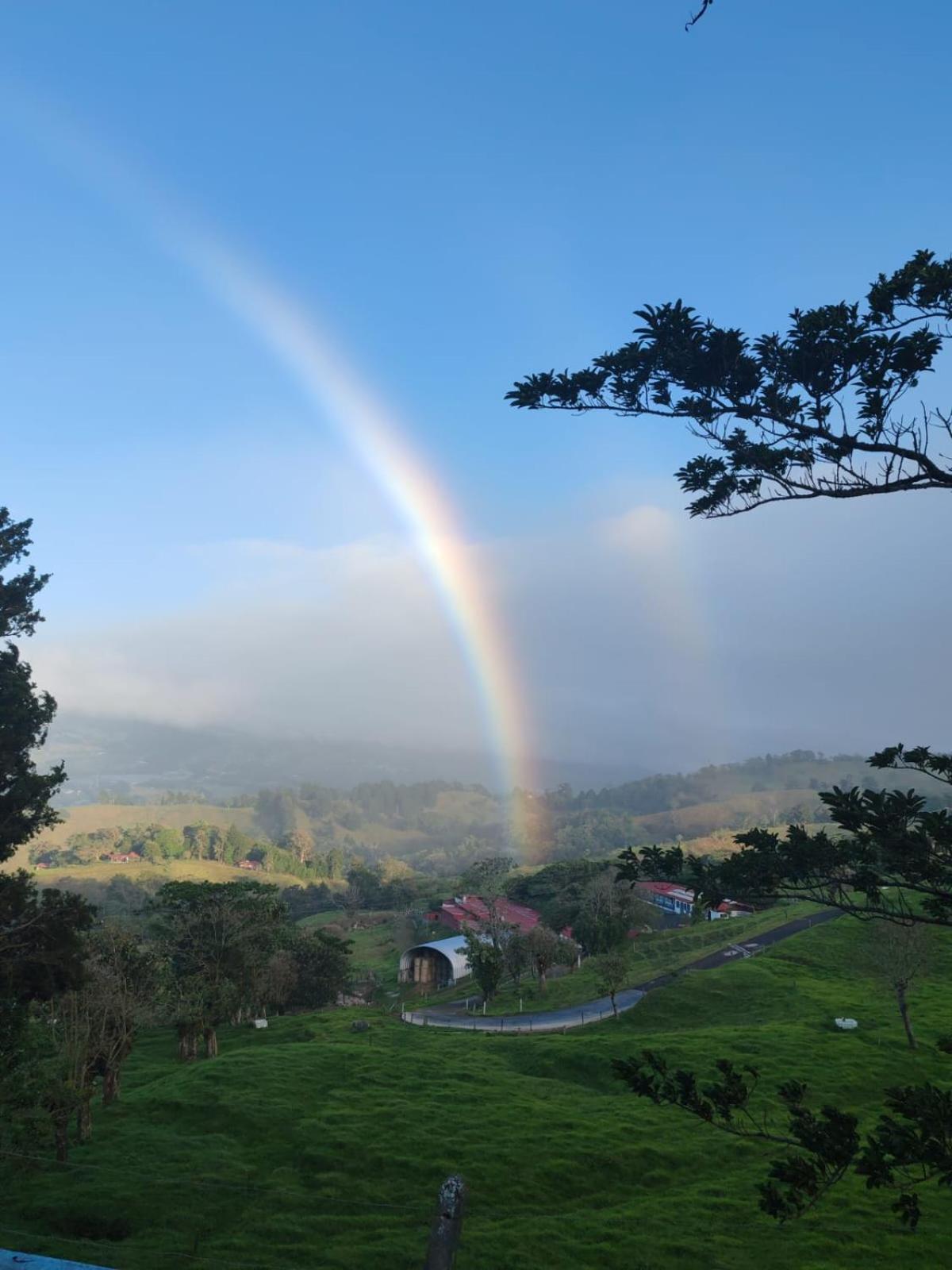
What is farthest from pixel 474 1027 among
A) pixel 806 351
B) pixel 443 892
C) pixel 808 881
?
pixel 443 892

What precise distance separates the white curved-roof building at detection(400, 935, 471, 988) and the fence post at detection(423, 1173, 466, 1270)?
8391 cm

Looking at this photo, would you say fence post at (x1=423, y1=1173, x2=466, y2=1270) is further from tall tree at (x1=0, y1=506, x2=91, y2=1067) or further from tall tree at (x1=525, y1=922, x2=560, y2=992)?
tall tree at (x1=525, y1=922, x2=560, y2=992)

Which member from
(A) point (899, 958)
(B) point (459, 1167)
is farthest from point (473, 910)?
(B) point (459, 1167)

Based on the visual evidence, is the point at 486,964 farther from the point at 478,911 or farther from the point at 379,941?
the point at 379,941

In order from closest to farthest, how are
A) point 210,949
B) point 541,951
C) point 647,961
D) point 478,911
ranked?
point 210,949
point 541,951
point 647,961
point 478,911

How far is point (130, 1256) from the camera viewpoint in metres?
23.9

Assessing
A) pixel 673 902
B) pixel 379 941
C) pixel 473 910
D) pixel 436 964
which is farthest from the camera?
pixel 379 941

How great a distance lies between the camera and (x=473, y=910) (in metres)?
113

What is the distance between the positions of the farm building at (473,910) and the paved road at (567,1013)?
33.5 metres

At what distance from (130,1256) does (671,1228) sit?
17463 mm

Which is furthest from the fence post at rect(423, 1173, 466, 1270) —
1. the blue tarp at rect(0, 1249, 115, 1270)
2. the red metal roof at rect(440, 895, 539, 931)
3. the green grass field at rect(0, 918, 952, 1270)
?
the red metal roof at rect(440, 895, 539, 931)

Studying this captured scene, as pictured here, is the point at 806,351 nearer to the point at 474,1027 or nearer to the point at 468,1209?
the point at 468,1209

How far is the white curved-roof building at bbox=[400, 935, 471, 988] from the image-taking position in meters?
95.8

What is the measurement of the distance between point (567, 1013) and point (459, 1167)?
3838cm
